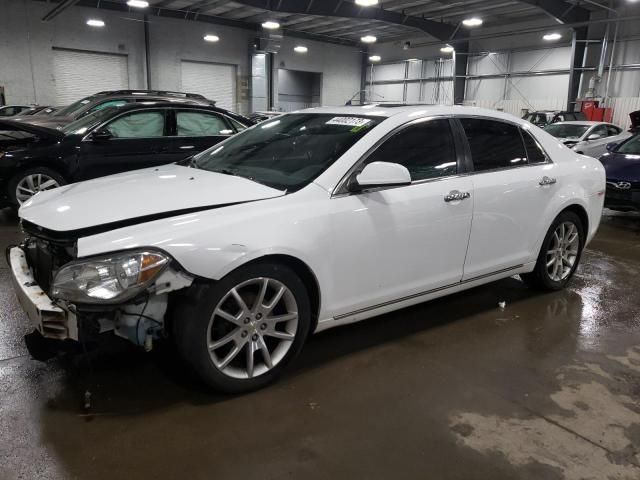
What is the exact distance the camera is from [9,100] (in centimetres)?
1794

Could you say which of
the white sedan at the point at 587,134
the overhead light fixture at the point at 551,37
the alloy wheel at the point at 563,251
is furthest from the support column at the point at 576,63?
the alloy wheel at the point at 563,251

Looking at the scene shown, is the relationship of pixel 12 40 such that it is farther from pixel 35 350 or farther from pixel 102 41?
pixel 35 350

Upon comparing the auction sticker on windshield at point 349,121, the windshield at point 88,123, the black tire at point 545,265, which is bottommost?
the black tire at point 545,265

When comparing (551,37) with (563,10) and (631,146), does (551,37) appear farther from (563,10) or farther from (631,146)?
(631,146)

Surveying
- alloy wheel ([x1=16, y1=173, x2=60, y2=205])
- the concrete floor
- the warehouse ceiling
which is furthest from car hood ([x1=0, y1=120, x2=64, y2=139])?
the warehouse ceiling

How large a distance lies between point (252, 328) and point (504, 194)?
6.35 feet

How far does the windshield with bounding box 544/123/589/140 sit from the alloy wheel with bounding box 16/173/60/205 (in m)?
10.7

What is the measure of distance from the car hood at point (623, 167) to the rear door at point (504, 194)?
4047mm

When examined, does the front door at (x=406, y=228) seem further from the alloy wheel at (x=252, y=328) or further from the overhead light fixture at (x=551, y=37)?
the overhead light fixture at (x=551, y=37)

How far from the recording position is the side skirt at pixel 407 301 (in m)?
2.85

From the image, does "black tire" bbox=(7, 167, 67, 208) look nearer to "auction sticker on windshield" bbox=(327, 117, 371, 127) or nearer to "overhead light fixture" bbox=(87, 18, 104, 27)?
"auction sticker on windshield" bbox=(327, 117, 371, 127)

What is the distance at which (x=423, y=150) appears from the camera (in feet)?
10.5

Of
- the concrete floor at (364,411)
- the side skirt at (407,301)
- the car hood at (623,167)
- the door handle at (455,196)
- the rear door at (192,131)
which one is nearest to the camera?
the concrete floor at (364,411)

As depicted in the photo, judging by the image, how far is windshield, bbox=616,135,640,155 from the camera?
→ 800 centimetres
